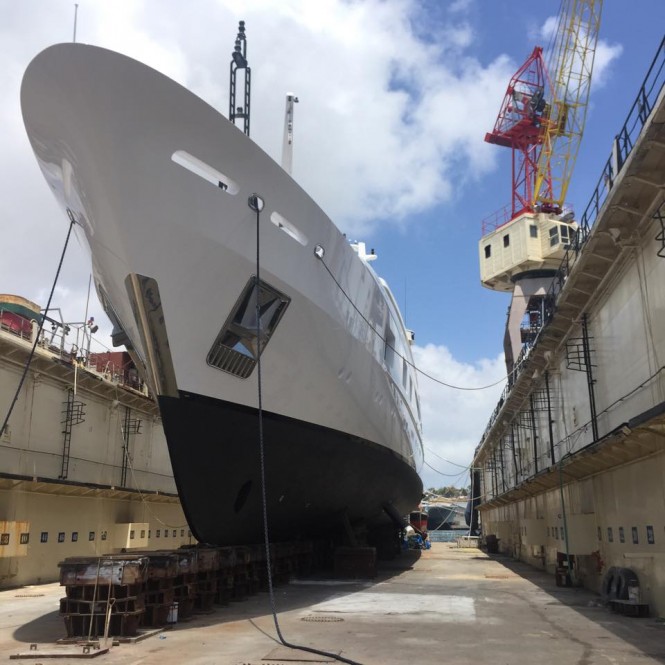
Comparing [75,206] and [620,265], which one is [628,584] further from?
[75,206]

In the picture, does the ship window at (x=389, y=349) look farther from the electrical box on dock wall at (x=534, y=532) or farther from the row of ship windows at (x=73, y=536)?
the electrical box on dock wall at (x=534, y=532)

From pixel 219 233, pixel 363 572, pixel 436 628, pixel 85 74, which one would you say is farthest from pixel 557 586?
pixel 85 74

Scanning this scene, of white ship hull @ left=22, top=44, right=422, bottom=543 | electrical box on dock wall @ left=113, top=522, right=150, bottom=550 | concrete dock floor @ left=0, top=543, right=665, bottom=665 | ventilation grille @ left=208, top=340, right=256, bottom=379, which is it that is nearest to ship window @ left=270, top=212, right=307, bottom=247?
white ship hull @ left=22, top=44, right=422, bottom=543

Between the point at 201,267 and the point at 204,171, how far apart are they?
4.39 feet

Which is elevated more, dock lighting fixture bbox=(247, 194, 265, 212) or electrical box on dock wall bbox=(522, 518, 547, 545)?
dock lighting fixture bbox=(247, 194, 265, 212)

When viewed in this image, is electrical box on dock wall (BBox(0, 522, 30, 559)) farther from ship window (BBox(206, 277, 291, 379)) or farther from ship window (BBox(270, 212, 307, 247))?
ship window (BBox(270, 212, 307, 247))

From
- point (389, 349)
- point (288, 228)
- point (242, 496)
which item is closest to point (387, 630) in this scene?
point (242, 496)

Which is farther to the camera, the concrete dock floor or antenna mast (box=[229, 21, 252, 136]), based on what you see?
antenna mast (box=[229, 21, 252, 136])

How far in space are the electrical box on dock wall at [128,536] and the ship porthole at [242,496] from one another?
407 inches

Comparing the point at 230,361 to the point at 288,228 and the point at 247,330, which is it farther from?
the point at 288,228

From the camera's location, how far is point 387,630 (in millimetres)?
7785

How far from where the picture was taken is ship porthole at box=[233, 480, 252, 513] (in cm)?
956

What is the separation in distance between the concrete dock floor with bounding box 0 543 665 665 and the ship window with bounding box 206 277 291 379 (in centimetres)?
341

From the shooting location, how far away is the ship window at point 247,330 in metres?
8.91
